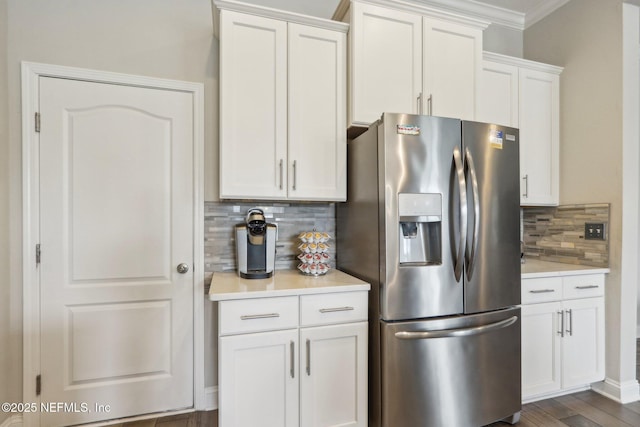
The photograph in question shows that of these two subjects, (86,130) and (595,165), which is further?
(595,165)

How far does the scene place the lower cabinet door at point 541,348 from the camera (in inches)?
82.8

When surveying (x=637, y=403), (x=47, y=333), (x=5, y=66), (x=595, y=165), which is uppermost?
(x=5, y=66)

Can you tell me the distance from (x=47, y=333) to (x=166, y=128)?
138 cm

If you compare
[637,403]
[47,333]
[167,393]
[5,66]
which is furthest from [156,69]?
[637,403]

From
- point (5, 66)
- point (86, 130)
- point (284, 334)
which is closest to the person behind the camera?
point (284, 334)

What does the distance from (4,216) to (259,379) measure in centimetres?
165

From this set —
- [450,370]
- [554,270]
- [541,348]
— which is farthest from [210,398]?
[554,270]

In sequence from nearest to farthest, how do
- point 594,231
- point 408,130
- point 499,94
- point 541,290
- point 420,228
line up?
point 408,130 < point 420,228 < point 541,290 < point 594,231 < point 499,94

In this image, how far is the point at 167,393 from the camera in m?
2.04

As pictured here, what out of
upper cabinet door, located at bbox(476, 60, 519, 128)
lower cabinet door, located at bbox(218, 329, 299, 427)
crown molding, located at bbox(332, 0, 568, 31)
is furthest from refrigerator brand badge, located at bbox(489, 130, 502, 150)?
lower cabinet door, located at bbox(218, 329, 299, 427)

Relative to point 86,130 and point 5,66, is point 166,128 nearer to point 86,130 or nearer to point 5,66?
point 86,130

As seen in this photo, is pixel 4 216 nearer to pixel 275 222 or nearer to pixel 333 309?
pixel 275 222

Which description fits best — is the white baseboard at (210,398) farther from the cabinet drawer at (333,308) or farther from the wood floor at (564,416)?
the cabinet drawer at (333,308)

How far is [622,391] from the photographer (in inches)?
86.2
